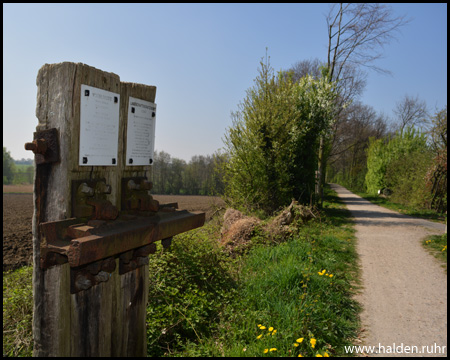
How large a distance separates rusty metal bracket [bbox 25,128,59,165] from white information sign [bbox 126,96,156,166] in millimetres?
512

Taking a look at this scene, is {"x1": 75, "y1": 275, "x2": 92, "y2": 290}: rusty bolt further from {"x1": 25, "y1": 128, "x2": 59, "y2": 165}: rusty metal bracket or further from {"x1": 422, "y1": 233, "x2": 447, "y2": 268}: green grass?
{"x1": 422, "y1": 233, "x2": 447, "y2": 268}: green grass

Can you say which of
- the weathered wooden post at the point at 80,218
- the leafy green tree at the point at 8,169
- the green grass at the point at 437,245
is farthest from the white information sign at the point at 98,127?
the leafy green tree at the point at 8,169

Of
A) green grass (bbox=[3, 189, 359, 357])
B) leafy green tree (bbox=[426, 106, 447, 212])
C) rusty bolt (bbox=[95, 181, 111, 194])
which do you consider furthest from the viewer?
leafy green tree (bbox=[426, 106, 447, 212])

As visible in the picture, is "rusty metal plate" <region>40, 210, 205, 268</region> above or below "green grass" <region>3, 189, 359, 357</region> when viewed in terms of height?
above

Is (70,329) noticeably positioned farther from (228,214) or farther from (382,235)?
(382,235)

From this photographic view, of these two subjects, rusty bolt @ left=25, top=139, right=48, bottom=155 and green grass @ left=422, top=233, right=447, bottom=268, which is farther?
green grass @ left=422, top=233, right=447, bottom=268

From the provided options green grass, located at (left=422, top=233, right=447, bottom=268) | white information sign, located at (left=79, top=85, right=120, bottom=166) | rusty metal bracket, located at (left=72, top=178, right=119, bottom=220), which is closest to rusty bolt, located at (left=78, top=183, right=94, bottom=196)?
rusty metal bracket, located at (left=72, top=178, right=119, bottom=220)

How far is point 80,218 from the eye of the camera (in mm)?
1944

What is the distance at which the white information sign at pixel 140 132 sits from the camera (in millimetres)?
2342

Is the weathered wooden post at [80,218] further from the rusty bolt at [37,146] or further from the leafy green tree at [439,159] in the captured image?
the leafy green tree at [439,159]

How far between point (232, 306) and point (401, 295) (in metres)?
2.94

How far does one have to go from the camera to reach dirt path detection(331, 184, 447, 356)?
402 centimetres

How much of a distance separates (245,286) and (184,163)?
93.8ft

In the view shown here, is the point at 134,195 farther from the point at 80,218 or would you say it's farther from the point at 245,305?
the point at 245,305
